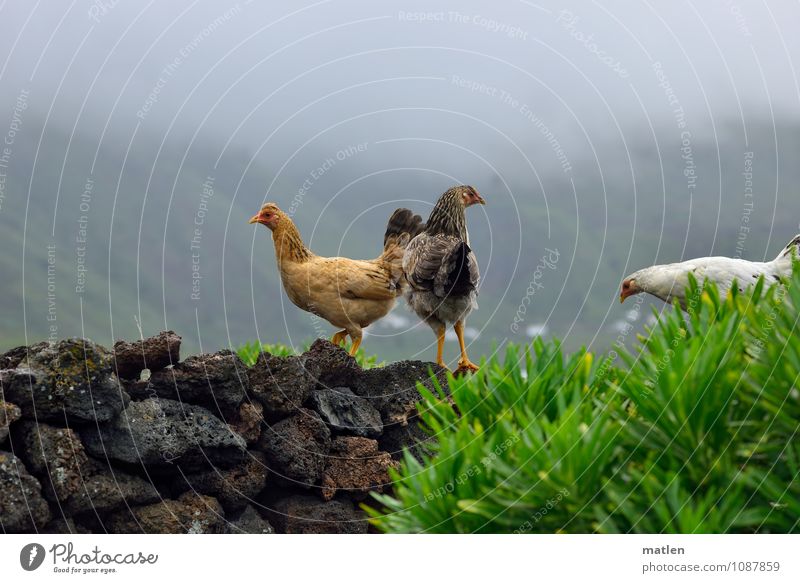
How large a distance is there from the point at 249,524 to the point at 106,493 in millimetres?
1312

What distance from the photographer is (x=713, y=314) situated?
430 centimetres

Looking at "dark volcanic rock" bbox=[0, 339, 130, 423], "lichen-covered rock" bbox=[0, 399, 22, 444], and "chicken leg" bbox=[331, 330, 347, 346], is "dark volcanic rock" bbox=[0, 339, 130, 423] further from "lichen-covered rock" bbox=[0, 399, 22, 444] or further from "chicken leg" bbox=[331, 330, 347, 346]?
"chicken leg" bbox=[331, 330, 347, 346]

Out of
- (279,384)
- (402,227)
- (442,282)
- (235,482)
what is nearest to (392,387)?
(442,282)

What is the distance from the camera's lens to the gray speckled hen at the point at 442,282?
7688 millimetres

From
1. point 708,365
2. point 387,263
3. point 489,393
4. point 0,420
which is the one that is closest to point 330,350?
point 387,263

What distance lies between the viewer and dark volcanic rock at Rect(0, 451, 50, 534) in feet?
18.2

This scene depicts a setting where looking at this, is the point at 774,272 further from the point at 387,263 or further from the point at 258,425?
the point at 258,425

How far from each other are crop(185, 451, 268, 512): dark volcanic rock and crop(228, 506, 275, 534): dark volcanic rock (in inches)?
3.2

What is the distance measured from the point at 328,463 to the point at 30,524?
2490 millimetres

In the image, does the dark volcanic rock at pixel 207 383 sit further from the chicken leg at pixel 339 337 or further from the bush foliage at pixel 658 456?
the bush foliage at pixel 658 456

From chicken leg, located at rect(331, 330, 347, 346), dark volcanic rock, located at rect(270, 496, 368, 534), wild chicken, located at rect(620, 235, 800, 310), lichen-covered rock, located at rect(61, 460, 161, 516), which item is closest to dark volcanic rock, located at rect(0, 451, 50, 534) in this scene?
lichen-covered rock, located at rect(61, 460, 161, 516)

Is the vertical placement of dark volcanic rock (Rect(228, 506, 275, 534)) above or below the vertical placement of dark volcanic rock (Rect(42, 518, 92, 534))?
below

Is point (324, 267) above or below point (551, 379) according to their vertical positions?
above

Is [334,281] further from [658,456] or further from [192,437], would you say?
[658,456]
